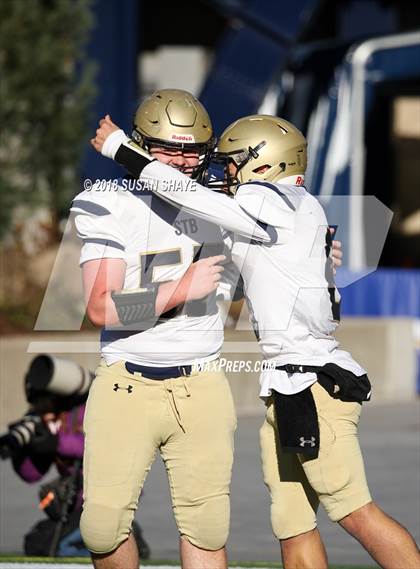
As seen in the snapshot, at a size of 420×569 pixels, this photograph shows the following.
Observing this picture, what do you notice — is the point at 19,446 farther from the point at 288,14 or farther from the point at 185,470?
the point at 288,14

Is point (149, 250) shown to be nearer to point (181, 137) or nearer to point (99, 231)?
point (99, 231)

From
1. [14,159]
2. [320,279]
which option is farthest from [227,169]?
[14,159]

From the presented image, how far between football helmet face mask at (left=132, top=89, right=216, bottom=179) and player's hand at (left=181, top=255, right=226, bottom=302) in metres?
0.34

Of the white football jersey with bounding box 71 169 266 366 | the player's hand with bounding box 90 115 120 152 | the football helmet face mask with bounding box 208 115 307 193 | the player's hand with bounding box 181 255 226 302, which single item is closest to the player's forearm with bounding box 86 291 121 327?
the white football jersey with bounding box 71 169 266 366

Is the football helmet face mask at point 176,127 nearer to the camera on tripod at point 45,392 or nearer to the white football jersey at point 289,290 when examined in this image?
the white football jersey at point 289,290

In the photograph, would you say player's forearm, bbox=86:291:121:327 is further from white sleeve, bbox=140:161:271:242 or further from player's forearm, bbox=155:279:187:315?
white sleeve, bbox=140:161:271:242

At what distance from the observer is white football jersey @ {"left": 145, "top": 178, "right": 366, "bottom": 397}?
4.64 meters

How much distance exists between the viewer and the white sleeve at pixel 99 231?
4629mm

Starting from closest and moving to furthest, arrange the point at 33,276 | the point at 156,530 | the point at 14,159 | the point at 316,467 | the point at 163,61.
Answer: the point at 316,467
the point at 156,530
the point at 33,276
the point at 14,159
the point at 163,61

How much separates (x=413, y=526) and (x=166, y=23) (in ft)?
63.5

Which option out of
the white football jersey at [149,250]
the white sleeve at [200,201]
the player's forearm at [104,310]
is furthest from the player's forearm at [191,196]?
the player's forearm at [104,310]

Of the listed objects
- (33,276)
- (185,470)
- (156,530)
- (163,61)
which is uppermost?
(185,470)

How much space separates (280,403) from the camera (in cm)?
464

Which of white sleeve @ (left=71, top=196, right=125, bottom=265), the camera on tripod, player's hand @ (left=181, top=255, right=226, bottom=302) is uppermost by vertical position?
white sleeve @ (left=71, top=196, right=125, bottom=265)
